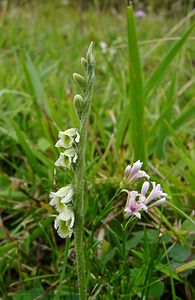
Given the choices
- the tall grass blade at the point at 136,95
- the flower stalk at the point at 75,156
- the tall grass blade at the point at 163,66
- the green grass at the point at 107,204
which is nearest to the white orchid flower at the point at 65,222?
the flower stalk at the point at 75,156

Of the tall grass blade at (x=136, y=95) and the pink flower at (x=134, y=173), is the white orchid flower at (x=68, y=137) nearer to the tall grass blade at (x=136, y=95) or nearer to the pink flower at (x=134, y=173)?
the pink flower at (x=134, y=173)

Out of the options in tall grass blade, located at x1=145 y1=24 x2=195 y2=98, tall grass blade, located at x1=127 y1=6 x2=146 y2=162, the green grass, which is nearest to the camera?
the green grass

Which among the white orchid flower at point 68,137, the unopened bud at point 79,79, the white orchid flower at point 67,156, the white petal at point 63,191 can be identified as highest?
the unopened bud at point 79,79

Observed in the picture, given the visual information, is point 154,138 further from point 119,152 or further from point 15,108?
point 15,108

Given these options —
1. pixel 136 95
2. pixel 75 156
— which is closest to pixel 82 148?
pixel 75 156

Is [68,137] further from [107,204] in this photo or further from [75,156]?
[107,204]

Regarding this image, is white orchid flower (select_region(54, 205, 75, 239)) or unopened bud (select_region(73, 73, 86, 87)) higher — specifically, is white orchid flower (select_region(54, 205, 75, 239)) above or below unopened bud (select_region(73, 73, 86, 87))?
below

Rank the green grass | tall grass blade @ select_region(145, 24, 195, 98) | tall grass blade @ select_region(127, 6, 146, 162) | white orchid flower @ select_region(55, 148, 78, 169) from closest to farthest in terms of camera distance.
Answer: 1. white orchid flower @ select_region(55, 148, 78, 169)
2. the green grass
3. tall grass blade @ select_region(127, 6, 146, 162)
4. tall grass blade @ select_region(145, 24, 195, 98)

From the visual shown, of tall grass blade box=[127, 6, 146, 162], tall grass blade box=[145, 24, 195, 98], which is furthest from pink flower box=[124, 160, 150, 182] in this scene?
tall grass blade box=[145, 24, 195, 98]

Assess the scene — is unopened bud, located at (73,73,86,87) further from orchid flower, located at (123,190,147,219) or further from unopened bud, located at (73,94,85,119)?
orchid flower, located at (123,190,147,219)
